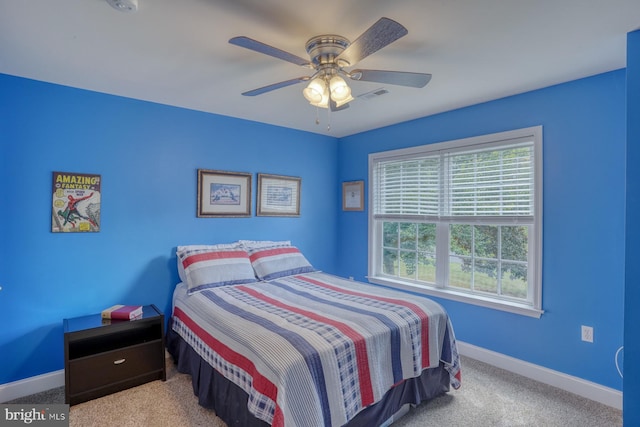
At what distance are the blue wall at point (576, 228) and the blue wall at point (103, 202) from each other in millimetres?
2315

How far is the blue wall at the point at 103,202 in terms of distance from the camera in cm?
238

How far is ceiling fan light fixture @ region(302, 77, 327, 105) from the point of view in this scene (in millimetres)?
1858

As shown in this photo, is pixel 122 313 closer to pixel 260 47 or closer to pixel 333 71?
pixel 260 47

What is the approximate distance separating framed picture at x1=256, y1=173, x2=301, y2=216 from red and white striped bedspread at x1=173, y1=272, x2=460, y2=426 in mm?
1215

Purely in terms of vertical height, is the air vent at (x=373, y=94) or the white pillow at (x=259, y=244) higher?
the air vent at (x=373, y=94)

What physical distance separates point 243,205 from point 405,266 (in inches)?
77.1

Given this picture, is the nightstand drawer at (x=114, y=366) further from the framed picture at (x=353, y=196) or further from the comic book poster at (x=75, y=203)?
the framed picture at (x=353, y=196)

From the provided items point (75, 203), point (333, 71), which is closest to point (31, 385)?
point (75, 203)

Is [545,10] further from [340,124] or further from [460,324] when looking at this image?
[460,324]

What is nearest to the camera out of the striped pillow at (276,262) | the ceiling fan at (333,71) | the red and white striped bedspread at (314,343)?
the red and white striped bedspread at (314,343)

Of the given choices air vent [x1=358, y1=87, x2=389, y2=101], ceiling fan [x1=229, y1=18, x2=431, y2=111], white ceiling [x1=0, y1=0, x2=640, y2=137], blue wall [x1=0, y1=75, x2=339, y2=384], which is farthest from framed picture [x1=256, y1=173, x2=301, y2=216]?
ceiling fan [x1=229, y1=18, x2=431, y2=111]

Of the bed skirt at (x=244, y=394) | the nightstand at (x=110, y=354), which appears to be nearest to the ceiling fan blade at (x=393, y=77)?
the bed skirt at (x=244, y=394)

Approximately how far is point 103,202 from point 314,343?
2.21 metres

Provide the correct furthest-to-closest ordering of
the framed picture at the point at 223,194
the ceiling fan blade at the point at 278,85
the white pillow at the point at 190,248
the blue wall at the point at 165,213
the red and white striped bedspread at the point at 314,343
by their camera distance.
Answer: the framed picture at the point at 223,194, the white pillow at the point at 190,248, the blue wall at the point at 165,213, the ceiling fan blade at the point at 278,85, the red and white striped bedspread at the point at 314,343
